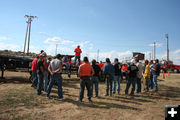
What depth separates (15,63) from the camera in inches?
442

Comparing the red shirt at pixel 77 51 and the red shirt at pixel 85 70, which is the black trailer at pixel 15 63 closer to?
the red shirt at pixel 77 51

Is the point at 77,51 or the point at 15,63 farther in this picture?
the point at 77,51

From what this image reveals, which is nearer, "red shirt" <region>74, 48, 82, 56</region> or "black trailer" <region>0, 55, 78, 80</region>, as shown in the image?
"black trailer" <region>0, 55, 78, 80</region>

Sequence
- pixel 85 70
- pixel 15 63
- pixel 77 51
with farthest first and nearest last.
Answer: pixel 77 51 → pixel 15 63 → pixel 85 70

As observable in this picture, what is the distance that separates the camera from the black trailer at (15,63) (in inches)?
426

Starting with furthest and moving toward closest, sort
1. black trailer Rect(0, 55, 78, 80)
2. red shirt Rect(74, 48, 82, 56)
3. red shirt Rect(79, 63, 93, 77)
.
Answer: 1. red shirt Rect(74, 48, 82, 56)
2. black trailer Rect(0, 55, 78, 80)
3. red shirt Rect(79, 63, 93, 77)

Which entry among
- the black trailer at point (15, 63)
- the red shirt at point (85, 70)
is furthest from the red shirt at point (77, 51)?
the red shirt at point (85, 70)

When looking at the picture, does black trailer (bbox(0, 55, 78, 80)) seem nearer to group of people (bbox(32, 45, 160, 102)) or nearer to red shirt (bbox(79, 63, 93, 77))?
group of people (bbox(32, 45, 160, 102))

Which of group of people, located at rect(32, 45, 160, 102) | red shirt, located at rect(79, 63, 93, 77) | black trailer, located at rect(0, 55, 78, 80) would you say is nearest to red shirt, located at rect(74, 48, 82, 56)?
black trailer, located at rect(0, 55, 78, 80)

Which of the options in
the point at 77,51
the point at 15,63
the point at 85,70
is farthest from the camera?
the point at 77,51

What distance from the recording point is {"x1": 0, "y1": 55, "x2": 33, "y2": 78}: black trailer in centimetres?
1082

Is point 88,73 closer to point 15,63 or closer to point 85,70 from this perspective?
point 85,70

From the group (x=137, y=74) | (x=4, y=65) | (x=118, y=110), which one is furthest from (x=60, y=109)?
(x=4, y=65)

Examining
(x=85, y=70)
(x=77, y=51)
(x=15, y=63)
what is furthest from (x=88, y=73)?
(x=15, y=63)
